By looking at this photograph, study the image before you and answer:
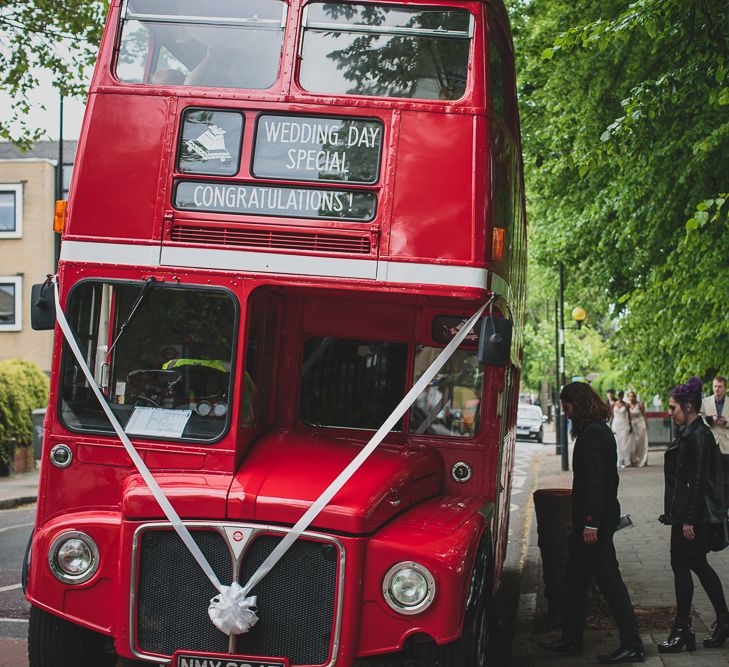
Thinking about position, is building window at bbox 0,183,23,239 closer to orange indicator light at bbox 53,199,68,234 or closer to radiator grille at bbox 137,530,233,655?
orange indicator light at bbox 53,199,68,234

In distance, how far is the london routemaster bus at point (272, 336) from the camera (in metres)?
5.11

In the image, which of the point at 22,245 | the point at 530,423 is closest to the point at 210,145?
the point at 22,245

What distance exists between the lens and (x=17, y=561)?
38.8 ft

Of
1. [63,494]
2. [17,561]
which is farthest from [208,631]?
[17,561]

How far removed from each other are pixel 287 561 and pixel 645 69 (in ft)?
40.0

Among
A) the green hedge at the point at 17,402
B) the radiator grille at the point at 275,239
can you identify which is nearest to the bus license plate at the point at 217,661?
the radiator grille at the point at 275,239

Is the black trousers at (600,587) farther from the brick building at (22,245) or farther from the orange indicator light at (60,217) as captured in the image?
the brick building at (22,245)

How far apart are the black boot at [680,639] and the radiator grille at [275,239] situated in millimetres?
3605

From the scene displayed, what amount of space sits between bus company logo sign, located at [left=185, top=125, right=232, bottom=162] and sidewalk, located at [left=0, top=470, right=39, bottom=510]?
14.6 meters

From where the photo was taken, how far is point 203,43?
6.26 metres

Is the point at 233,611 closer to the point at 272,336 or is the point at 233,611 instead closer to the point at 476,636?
the point at 476,636

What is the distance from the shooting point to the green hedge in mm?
24328

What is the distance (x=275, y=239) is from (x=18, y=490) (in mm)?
16928

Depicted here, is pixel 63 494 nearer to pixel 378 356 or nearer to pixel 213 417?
pixel 213 417
